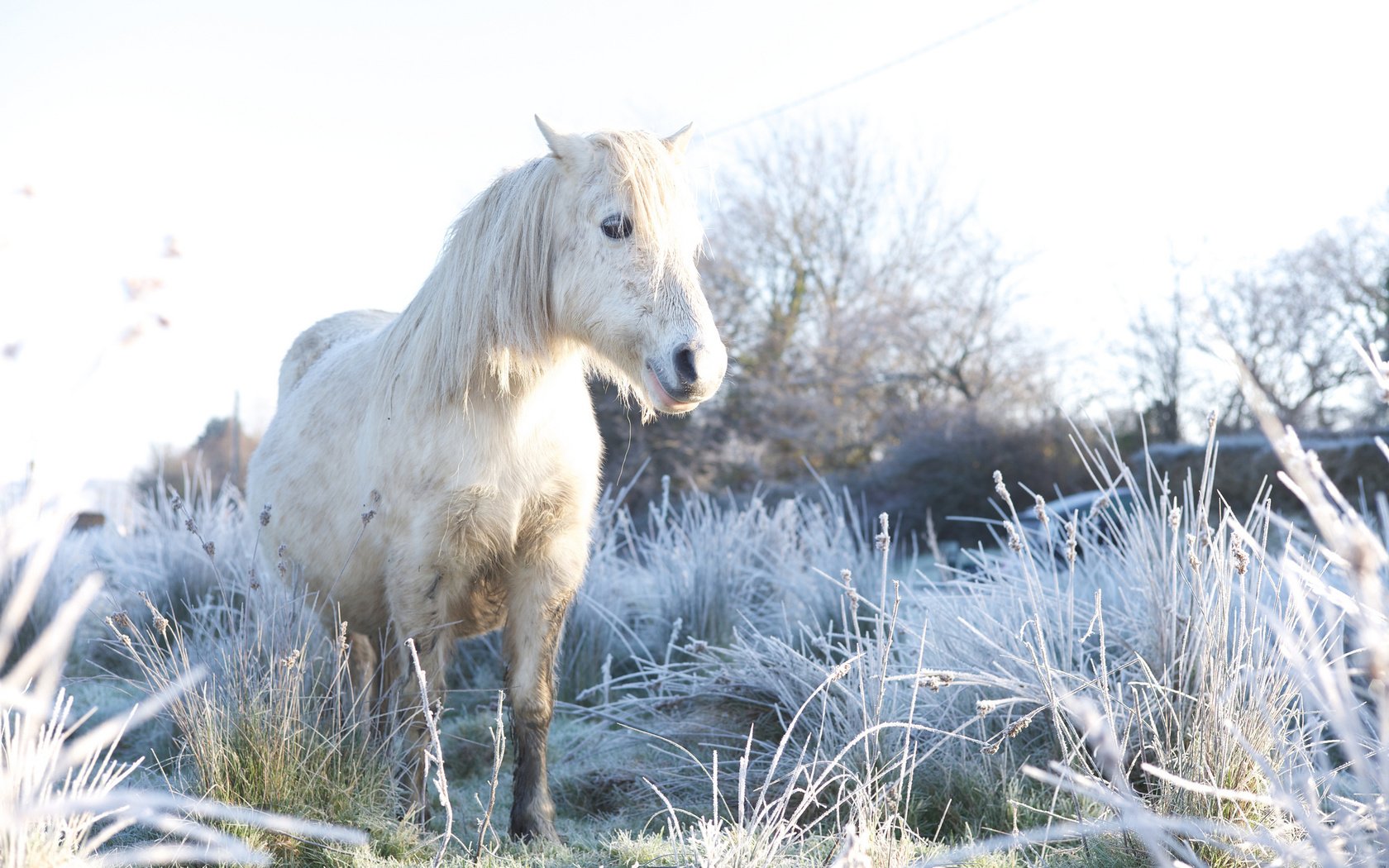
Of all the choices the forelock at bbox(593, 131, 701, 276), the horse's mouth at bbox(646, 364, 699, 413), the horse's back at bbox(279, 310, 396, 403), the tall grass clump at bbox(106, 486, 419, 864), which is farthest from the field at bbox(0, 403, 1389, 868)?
the forelock at bbox(593, 131, 701, 276)

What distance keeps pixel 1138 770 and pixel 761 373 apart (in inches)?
454

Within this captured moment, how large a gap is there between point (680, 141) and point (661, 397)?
0.96 meters

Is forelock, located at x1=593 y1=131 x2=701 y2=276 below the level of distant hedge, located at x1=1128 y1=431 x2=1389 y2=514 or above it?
above

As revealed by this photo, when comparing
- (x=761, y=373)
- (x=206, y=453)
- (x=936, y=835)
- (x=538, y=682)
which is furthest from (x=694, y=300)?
(x=206, y=453)

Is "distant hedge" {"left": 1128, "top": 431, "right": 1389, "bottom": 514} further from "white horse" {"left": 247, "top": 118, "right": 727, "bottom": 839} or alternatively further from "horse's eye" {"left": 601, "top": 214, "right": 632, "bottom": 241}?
"horse's eye" {"left": 601, "top": 214, "right": 632, "bottom": 241}

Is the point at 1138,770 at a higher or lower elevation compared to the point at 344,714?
lower

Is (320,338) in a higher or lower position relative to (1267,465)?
higher

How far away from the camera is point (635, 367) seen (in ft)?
A: 9.01

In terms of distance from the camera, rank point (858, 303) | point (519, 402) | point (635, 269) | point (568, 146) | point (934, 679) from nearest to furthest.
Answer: point (934, 679)
point (635, 269)
point (568, 146)
point (519, 402)
point (858, 303)

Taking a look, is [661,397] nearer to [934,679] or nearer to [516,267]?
[516,267]

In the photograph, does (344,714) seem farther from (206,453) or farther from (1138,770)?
(206,453)

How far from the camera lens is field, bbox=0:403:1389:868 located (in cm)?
171

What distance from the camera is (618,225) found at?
277 cm

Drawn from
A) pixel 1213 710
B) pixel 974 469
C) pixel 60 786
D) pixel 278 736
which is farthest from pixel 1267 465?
pixel 60 786
